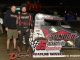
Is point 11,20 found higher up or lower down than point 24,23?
higher up

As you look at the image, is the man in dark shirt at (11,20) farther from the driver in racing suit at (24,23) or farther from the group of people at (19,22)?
the driver in racing suit at (24,23)

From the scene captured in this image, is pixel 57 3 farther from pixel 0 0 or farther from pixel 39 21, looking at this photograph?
pixel 39 21

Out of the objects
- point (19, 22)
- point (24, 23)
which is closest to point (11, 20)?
point (19, 22)

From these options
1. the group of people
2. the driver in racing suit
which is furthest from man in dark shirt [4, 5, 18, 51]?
the driver in racing suit

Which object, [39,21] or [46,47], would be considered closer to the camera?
[46,47]

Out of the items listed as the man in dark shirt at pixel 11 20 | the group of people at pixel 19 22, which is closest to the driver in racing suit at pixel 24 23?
the group of people at pixel 19 22

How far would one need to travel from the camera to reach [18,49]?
35.4 ft

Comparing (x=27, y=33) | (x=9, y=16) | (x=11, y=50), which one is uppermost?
(x=9, y=16)

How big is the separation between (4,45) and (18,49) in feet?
4.50

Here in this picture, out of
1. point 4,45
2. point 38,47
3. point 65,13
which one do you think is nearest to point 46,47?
point 38,47

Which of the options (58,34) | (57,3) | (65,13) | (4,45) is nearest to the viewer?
(58,34)

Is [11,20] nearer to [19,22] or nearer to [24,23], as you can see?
[19,22]

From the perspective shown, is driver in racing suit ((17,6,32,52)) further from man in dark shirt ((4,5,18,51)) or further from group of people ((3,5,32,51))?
man in dark shirt ((4,5,18,51))

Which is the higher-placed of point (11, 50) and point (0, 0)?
point (0, 0)
